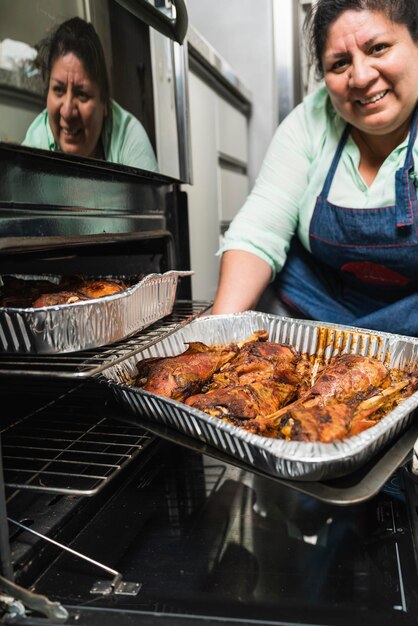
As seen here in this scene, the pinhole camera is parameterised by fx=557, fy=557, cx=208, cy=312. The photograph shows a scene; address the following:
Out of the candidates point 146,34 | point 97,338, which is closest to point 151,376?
point 97,338

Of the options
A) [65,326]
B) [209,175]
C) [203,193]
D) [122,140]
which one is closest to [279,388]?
[65,326]

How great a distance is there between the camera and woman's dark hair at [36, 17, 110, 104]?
74cm

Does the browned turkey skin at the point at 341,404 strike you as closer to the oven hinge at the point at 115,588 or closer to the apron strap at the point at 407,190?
the oven hinge at the point at 115,588

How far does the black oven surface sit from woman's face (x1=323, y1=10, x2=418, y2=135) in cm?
89

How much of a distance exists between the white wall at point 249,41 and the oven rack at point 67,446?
2.13 m

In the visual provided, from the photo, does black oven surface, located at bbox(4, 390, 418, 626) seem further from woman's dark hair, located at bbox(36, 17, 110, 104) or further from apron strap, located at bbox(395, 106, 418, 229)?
apron strap, located at bbox(395, 106, 418, 229)

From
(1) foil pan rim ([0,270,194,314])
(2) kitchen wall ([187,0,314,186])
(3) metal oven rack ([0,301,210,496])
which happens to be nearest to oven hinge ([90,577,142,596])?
(3) metal oven rack ([0,301,210,496])

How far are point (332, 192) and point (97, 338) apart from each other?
39.2 inches

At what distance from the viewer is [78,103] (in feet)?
2.72

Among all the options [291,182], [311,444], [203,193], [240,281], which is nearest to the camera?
[311,444]

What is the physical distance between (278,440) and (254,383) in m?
0.23

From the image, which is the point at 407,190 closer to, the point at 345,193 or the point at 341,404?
the point at 345,193

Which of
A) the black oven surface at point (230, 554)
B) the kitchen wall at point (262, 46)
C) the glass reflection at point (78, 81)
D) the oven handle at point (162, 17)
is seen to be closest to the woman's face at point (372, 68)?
the oven handle at point (162, 17)

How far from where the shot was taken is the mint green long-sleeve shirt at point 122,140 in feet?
2.54
